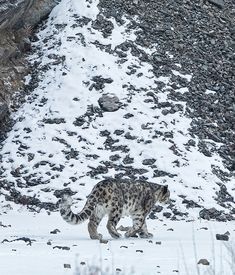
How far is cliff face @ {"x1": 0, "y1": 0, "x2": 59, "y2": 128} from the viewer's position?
22.9 meters

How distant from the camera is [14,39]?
2559cm

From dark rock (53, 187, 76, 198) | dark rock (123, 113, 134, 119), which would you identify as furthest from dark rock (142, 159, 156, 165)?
dark rock (53, 187, 76, 198)

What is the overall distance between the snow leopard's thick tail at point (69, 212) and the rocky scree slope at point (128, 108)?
510cm

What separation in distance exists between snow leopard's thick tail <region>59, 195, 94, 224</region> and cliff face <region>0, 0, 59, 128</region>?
31.8ft

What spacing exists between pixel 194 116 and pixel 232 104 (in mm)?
2223

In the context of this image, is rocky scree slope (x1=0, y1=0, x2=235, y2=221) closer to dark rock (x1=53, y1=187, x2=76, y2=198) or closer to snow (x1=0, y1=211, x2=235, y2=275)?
dark rock (x1=53, y1=187, x2=76, y2=198)

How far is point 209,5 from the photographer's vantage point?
30.4 meters

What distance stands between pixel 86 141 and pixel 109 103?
2.11 metres

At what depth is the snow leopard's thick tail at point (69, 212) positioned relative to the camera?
1151 cm

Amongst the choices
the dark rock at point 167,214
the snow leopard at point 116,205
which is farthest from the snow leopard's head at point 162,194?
the dark rock at point 167,214

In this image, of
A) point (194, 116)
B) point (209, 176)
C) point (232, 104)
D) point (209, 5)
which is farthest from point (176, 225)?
point (209, 5)

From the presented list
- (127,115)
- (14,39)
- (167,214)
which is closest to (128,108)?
(127,115)

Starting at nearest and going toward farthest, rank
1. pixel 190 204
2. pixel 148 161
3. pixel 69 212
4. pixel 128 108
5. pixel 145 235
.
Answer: pixel 69 212 → pixel 145 235 → pixel 190 204 → pixel 148 161 → pixel 128 108

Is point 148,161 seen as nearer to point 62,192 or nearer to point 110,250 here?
point 62,192
